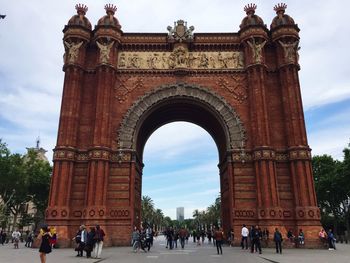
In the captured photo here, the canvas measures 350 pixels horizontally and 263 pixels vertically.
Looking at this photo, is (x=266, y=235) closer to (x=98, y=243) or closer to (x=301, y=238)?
(x=301, y=238)

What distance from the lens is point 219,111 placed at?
27.0 m

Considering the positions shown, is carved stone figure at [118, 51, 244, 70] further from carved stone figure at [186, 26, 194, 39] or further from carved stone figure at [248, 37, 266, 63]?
carved stone figure at [248, 37, 266, 63]

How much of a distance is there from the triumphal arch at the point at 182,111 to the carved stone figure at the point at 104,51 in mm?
90

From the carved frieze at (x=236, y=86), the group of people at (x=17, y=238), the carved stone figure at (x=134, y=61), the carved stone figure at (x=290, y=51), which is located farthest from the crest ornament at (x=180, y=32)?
the group of people at (x=17, y=238)

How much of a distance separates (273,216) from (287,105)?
9.25 metres

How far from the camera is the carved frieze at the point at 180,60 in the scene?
1114 inches

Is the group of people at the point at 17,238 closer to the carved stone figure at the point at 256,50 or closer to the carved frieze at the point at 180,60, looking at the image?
the carved frieze at the point at 180,60

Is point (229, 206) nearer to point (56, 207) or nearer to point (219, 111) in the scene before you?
point (219, 111)

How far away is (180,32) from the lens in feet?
94.2

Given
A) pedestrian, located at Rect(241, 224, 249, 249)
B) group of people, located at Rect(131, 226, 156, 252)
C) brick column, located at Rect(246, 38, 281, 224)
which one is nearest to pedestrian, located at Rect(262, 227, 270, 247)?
Result: brick column, located at Rect(246, 38, 281, 224)

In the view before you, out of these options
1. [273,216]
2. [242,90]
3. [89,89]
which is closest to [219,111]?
[242,90]

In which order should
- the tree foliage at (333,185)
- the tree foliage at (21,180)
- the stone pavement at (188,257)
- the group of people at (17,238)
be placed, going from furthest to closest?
the tree foliage at (333,185)
the tree foliage at (21,180)
the group of people at (17,238)
the stone pavement at (188,257)

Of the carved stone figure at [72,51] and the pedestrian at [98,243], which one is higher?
the carved stone figure at [72,51]

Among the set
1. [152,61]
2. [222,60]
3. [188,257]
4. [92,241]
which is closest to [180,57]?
[152,61]
